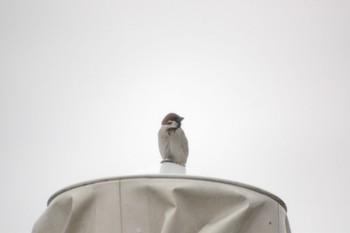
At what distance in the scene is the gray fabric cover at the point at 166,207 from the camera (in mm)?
5215

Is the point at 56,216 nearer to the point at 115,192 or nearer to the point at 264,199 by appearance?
the point at 115,192

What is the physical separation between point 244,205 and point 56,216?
1.08m

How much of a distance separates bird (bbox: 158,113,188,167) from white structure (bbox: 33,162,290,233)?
5.49 ft

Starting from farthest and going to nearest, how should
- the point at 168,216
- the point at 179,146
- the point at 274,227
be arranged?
the point at 179,146 → the point at 274,227 → the point at 168,216

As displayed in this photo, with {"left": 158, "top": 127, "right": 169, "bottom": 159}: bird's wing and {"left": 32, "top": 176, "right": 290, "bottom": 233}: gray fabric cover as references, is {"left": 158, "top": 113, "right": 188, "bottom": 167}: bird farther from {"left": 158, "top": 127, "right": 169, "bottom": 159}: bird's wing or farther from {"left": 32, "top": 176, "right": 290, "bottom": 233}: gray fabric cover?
{"left": 32, "top": 176, "right": 290, "bottom": 233}: gray fabric cover

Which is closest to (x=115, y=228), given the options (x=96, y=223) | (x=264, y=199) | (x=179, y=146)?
(x=96, y=223)

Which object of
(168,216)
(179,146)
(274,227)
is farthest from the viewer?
(179,146)

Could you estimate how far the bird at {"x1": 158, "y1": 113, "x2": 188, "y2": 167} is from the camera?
24.0 feet

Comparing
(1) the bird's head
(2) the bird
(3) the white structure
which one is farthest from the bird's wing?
(3) the white structure

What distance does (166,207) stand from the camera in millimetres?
5227

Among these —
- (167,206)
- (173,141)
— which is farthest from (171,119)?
(167,206)

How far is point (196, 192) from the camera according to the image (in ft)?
17.3

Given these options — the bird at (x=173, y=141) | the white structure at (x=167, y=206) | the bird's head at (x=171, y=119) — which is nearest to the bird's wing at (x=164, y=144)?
the bird at (x=173, y=141)

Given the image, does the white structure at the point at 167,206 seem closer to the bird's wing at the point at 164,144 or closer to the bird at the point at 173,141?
the bird at the point at 173,141
